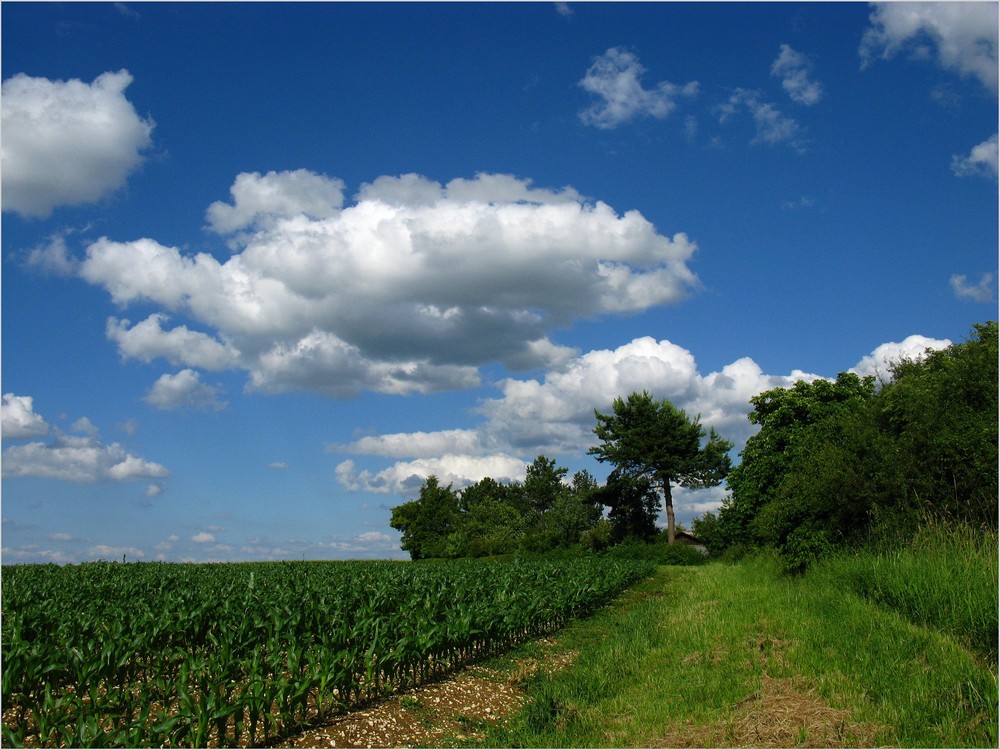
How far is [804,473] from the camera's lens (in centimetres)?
2402

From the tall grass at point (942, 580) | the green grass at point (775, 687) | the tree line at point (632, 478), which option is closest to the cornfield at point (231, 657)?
the green grass at point (775, 687)

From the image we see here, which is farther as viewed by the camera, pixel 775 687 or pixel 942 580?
pixel 942 580

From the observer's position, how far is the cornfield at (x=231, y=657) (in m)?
7.54

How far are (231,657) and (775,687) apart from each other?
769cm

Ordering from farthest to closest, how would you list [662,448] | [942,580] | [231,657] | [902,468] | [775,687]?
[662,448], [902,468], [942,580], [231,657], [775,687]

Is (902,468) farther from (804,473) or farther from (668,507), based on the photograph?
(668,507)

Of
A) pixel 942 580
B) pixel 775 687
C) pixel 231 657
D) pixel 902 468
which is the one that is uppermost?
pixel 902 468

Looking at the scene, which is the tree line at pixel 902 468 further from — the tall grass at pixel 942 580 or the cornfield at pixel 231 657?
the cornfield at pixel 231 657

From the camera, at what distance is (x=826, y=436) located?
85.7 ft

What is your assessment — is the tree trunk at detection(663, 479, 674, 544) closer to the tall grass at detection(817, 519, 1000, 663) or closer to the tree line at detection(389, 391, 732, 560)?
the tree line at detection(389, 391, 732, 560)

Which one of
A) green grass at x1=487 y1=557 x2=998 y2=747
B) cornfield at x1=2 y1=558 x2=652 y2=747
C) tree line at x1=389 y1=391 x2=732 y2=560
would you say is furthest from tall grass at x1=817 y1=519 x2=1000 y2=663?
tree line at x1=389 y1=391 x2=732 y2=560

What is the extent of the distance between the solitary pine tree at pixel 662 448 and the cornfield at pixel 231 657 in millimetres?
41667

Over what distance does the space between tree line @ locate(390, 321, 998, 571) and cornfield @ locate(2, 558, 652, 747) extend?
10108mm

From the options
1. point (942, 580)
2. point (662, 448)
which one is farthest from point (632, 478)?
point (942, 580)
